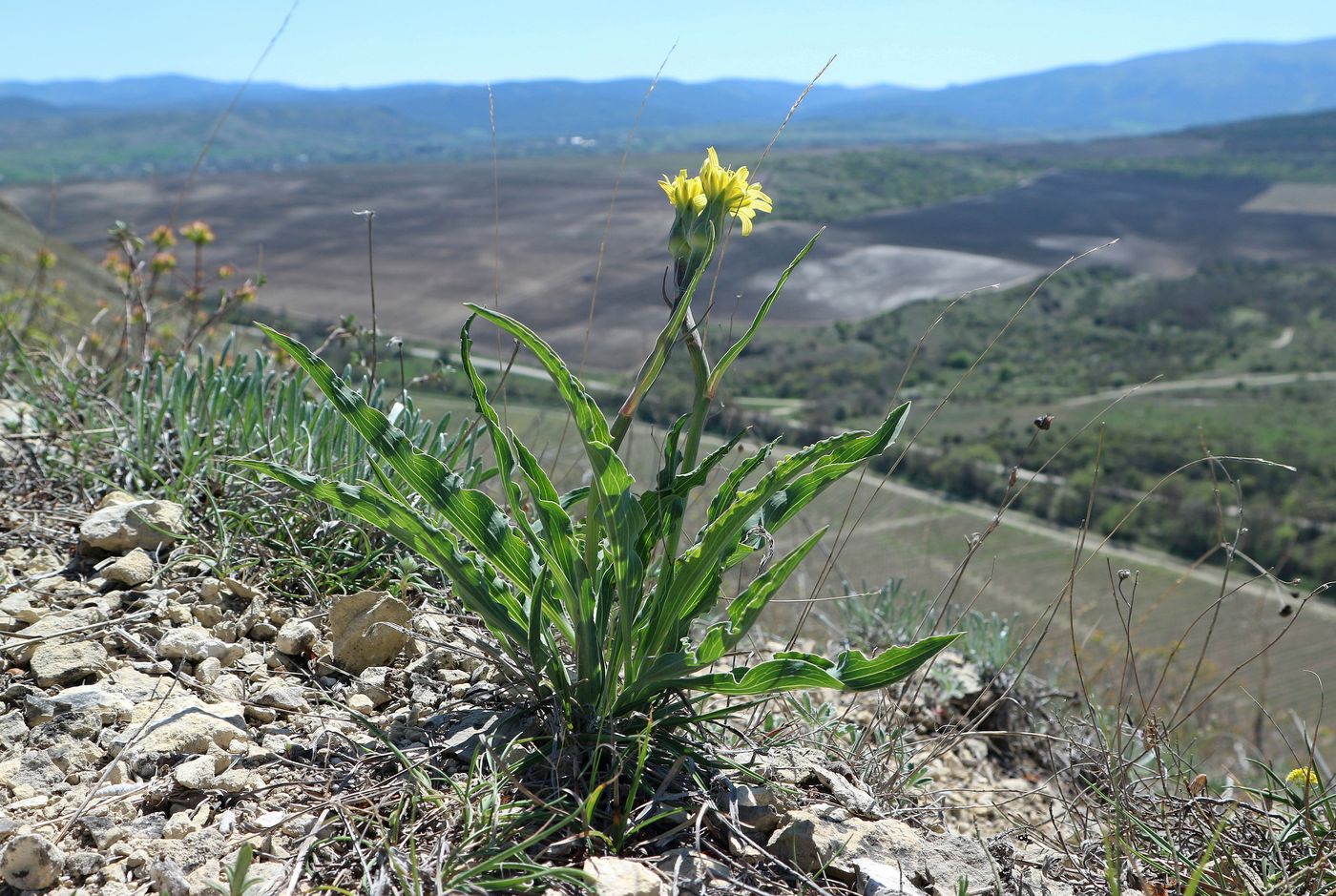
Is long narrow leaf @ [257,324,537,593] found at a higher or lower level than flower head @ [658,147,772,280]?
lower

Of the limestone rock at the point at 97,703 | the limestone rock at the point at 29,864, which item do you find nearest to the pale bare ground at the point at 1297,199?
the limestone rock at the point at 97,703

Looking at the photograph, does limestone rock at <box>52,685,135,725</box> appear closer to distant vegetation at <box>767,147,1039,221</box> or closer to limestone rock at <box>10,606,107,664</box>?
limestone rock at <box>10,606,107,664</box>

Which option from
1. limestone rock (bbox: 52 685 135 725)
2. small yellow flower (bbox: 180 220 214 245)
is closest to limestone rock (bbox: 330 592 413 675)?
limestone rock (bbox: 52 685 135 725)

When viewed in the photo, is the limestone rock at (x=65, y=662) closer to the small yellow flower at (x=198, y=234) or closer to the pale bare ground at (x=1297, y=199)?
the small yellow flower at (x=198, y=234)

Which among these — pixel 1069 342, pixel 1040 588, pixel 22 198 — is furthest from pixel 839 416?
pixel 22 198

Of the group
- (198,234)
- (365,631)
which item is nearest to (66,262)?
(198,234)

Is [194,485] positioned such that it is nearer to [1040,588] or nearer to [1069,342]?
[1040,588]
